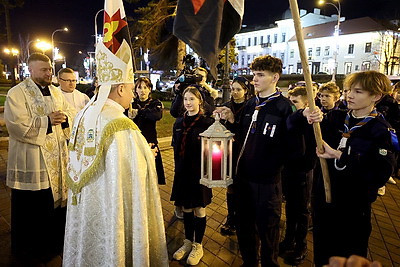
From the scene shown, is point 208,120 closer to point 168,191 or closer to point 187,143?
point 187,143

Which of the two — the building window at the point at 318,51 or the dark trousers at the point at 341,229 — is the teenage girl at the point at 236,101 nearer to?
the dark trousers at the point at 341,229

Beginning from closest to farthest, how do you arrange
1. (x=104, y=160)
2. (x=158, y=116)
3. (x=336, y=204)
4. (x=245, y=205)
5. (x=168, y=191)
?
(x=104, y=160)
(x=336, y=204)
(x=245, y=205)
(x=158, y=116)
(x=168, y=191)

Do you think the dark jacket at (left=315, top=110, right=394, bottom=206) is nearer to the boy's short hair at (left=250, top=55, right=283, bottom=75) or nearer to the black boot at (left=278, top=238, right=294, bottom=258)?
the boy's short hair at (left=250, top=55, right=283, bottom=75)

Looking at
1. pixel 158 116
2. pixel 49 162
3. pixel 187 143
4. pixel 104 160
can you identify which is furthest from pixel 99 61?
pixel 158 116

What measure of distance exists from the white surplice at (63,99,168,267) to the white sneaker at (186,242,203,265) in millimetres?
941

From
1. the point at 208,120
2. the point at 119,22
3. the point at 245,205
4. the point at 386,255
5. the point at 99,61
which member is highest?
the point at 119,22

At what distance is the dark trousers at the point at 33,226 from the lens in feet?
11.4

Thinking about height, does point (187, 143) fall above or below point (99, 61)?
below

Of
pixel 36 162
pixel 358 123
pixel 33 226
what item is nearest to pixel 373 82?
pixel 358 123

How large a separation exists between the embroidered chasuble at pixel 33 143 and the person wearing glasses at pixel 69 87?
150 cm

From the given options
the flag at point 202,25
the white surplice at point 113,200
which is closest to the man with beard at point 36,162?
the white surplice at point 113,200

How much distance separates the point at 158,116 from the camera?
14.8 feet

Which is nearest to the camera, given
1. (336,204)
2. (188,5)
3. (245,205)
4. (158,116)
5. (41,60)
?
(188,5)

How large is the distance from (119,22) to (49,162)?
2.16 meters
